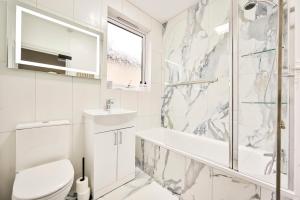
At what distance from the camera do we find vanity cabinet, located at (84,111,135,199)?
54.4 inches

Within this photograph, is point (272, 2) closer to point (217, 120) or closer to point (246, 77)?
point (246, 77)

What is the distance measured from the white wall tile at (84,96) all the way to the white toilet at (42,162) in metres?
0.23

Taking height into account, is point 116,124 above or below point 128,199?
above

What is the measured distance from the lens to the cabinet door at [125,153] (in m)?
1.59

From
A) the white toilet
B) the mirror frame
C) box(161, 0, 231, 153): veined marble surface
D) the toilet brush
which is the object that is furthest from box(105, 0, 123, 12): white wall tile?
the toilet brush

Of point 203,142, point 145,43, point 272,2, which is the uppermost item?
point 145,43

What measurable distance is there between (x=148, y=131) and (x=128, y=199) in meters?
1.08

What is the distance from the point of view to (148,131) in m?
2.36

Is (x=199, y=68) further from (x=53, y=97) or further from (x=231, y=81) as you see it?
(x=53, y=97)

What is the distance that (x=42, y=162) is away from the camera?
1.21 m

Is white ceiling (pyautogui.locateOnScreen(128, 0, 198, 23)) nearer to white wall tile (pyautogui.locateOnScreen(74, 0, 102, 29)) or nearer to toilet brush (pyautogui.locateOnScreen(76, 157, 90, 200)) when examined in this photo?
white wall tile (pyautogui.locateOnScreen(74, 0, 102, 29))

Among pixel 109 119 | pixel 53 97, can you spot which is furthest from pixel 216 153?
pixel 53 97

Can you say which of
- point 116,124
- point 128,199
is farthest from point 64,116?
point 128,199

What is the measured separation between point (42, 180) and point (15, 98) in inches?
28.5
